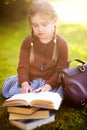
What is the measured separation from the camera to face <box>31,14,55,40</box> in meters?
2.52

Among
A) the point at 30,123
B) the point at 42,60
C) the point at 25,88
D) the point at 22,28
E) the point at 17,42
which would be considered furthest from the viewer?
the point at 22,28

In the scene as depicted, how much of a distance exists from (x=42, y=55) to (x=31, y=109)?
56 cm

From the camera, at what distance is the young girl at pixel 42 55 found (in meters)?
2.55

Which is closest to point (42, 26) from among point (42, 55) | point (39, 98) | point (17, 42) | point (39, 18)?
point (39, 18)

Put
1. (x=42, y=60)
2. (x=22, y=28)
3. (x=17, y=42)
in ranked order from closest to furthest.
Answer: (x=42, y=60) < (x=17, y=42) < (x=22, y=28)

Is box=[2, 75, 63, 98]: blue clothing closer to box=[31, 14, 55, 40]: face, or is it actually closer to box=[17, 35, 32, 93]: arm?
box=[17, 35, 32, 93]: arm

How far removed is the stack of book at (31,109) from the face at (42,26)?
48cm

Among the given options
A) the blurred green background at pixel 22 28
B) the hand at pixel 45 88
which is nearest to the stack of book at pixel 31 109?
the hand at pixel 45 88

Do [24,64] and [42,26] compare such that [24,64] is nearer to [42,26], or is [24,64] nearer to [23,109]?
[42,26]

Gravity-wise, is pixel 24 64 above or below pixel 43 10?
below

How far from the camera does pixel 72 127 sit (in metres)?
2.20

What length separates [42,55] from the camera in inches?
103

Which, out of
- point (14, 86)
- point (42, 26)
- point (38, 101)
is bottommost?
point (14, 86)

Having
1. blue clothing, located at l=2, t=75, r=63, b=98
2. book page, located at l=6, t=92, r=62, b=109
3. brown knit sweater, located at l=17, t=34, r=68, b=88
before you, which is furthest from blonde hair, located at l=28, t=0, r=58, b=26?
book page, located at l=6, t=92, r=62, b=109
